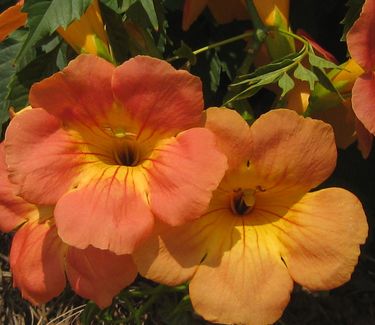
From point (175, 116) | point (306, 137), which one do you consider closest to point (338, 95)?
point (306, 137)

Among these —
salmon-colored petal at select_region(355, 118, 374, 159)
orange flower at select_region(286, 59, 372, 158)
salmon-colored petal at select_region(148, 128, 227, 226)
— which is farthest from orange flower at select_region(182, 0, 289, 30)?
salmon-colored petal at select_region(148, 128, 227, 226)

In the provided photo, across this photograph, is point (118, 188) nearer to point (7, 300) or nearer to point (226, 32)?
point (226, 32)

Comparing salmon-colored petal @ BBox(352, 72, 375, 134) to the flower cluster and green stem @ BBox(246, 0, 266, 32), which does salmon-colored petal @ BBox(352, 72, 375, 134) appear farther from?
green stem @ BBox(246, 0, 266, 32)

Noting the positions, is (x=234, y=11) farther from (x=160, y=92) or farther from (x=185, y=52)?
(x=160, y=92)

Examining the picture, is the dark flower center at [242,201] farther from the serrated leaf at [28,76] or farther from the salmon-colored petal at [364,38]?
the serrated leaf at [28,76]

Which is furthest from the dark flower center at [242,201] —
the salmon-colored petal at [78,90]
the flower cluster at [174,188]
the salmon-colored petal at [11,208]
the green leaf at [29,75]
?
the green leaf at [29,75]
